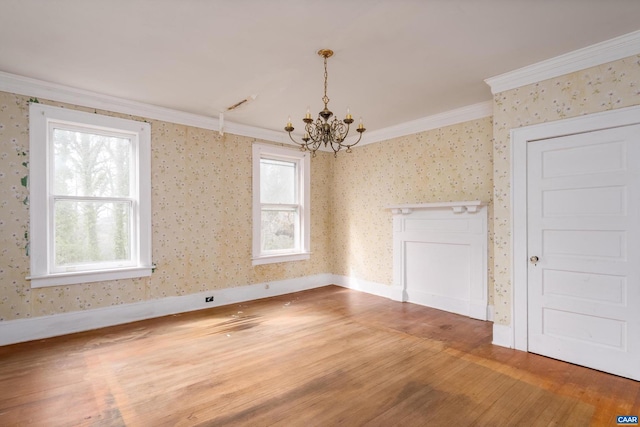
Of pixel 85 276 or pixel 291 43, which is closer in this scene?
pixel 291 43

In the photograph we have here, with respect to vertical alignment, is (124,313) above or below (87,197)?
below

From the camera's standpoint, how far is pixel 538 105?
2990 millimetres

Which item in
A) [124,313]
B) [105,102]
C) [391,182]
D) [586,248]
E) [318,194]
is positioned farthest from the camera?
[318,194]

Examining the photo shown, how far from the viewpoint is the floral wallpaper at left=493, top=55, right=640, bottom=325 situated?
101 inches

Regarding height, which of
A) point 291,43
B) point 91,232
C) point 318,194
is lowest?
point 91,232

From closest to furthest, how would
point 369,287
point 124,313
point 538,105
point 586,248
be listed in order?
1. point 586,248
2. point 538,105
3. point 124,313
4. point 369,287

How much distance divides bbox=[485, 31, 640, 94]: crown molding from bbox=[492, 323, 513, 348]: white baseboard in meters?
2.39

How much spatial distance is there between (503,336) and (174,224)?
4.07m

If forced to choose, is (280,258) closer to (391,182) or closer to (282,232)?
(282,232)

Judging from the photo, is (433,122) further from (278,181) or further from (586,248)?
(278,181)

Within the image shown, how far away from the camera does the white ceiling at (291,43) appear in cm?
216

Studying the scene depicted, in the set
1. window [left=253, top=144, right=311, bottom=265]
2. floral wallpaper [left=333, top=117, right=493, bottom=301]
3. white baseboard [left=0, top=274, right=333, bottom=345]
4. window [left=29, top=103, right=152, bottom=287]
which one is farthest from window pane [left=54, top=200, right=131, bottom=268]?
floral wallpaper [left=333, top=117, right=493, bottom=301]

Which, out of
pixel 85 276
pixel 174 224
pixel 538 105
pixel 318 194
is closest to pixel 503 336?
pixel 538 105

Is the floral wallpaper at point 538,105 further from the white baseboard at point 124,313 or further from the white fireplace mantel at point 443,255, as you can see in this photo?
the white baseboard at point 124,313
